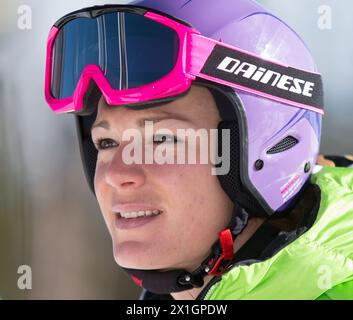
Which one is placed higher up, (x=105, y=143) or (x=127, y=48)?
(x=127, y=48)

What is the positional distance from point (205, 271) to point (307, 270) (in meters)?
0.31

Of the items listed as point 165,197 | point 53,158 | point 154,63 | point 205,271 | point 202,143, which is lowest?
point 53,158

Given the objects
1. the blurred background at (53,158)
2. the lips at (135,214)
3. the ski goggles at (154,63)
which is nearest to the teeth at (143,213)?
the lips at (135,214)

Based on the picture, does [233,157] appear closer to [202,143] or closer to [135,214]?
[202,143]

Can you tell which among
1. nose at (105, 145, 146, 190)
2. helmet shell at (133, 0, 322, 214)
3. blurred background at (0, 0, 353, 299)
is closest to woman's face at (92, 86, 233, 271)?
nose at (105, 145, 146, 190)

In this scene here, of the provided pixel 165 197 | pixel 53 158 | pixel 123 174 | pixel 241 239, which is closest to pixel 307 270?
pixel 241 239

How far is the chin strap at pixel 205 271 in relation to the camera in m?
1.54

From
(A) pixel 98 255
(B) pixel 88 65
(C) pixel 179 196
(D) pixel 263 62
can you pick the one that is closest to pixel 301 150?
(D) pixel 263 62

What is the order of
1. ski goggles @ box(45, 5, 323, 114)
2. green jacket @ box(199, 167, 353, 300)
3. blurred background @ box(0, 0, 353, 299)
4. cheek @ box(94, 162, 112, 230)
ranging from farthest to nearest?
1. blurred background @ box(0, 0, 353, 299)
2. cheek @ box(94, 162, 112, 230)
3. ski goggles @ box(45, 5, 323, 114)
4. green jacket @ box(199, 167, 353, 300)

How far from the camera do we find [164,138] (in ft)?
5.00

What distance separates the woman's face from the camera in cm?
150

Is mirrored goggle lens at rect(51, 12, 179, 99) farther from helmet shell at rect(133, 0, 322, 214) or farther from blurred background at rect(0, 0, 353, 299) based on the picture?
blurred background at rect(0, 0, 353, 299)

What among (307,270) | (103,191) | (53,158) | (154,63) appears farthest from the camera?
(53,158)

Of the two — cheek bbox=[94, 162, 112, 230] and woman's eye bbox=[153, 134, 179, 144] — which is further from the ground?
woman's eye bbox=[153, 134, 179, 144]
